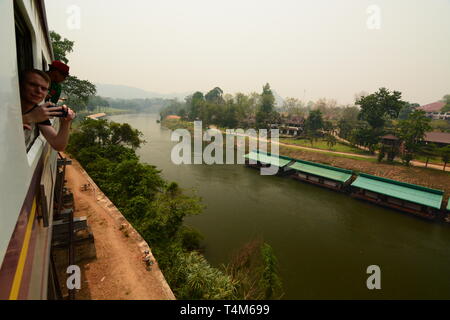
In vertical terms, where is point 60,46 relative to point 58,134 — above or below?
above

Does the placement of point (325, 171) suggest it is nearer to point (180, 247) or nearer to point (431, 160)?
point (431, 160)

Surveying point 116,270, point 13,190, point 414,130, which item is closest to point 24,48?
point 13,190

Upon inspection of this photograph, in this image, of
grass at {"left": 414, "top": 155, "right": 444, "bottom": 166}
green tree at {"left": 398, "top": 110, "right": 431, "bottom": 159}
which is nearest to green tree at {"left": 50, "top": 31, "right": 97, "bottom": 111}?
green tree at {"left": 398, "top": 110, "right": 431, "bottom": 159}

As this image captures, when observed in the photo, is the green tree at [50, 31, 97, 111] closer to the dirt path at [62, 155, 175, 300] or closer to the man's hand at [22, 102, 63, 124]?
the dirt path at [62, 155, 175, 300]

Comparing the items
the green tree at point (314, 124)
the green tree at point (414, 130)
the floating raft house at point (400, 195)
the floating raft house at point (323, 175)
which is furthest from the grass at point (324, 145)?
the floating raft house at point (400, 195)

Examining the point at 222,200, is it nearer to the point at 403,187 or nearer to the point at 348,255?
the point at 348,255

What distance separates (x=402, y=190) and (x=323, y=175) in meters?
5.33

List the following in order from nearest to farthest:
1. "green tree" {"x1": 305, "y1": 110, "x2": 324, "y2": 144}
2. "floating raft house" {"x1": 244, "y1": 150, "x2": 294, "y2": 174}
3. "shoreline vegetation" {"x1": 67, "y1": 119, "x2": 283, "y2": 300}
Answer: "shoreline vegetation" {"x1": 67, "y1": 119, "x2": 283, "y2": 300}
"floating raft house" {"x1": 244, "y1": 150, "x2": 294, "y2": 174}
"green tree" {"x1": 305, "y1": 110, "x2": 324, "y2": 144}

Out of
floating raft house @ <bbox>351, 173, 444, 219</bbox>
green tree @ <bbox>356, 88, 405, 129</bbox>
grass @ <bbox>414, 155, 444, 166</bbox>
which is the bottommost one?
floating raft house @ <bbox>351, 173, 444, 219</bbox>

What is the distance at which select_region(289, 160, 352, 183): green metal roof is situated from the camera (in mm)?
19016

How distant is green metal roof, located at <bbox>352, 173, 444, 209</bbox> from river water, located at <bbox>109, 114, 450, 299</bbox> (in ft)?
3.83

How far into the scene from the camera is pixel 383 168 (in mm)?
20344

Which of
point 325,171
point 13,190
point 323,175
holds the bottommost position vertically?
point 323,175
